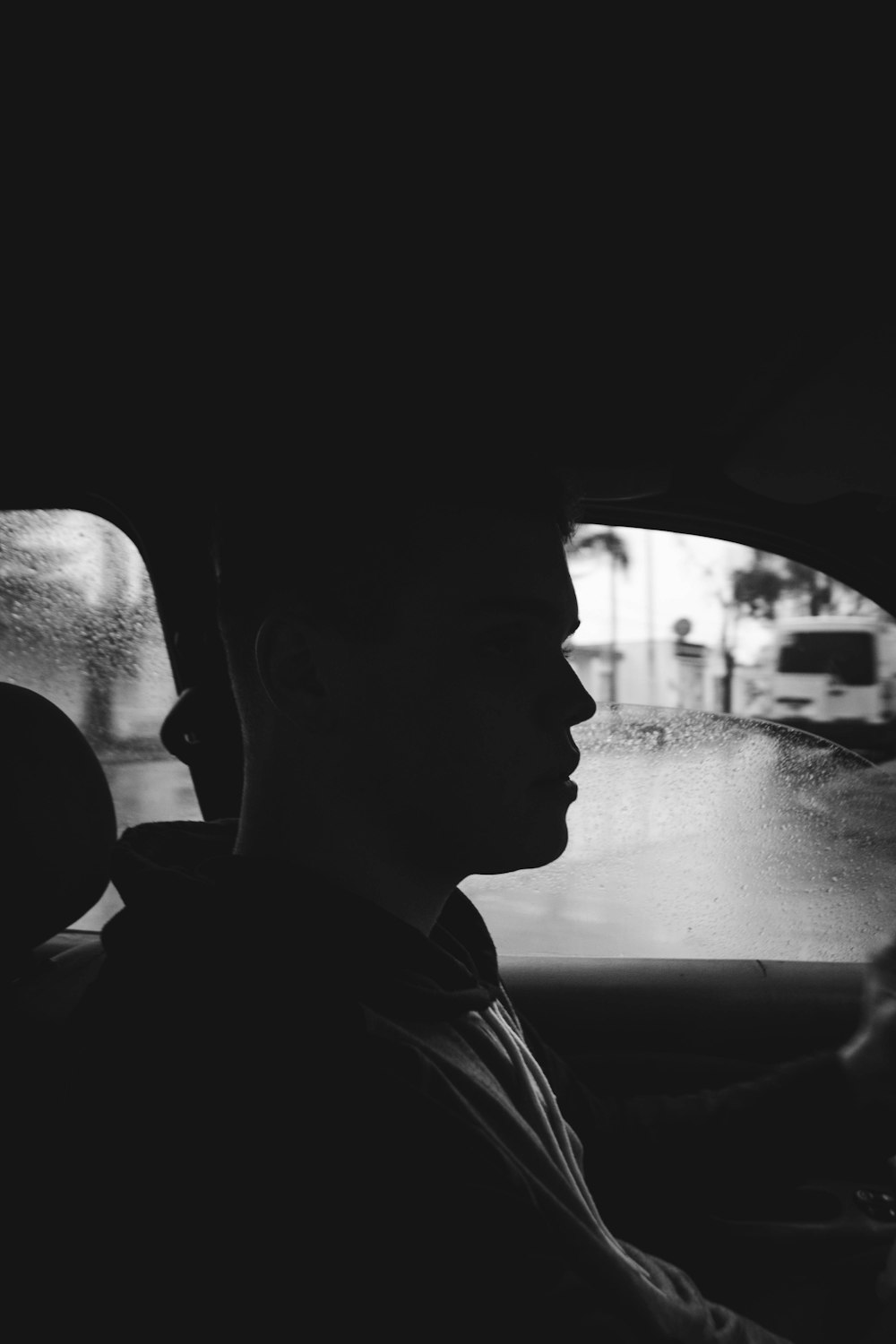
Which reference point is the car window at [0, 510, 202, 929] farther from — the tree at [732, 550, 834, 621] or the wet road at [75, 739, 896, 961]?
the tree at [732, 550, 834, 621]

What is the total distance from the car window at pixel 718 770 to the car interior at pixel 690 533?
6 centimetres

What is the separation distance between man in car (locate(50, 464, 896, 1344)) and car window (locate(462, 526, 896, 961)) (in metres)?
0.80

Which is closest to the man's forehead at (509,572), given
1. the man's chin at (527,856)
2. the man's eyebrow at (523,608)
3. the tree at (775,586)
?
the man's eyebrow at (523,608)

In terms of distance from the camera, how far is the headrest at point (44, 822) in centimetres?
167

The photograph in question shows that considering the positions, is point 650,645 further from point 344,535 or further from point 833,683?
point 344,535

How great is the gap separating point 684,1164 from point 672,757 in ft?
3.06

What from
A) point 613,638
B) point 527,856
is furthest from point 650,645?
point 527,856

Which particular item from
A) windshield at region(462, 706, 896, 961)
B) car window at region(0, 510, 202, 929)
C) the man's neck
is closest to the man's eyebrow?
the man's neck

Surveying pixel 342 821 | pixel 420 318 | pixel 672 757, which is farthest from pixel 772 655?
Answer: pixel 342 821

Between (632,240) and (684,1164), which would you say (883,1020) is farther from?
(632,240)

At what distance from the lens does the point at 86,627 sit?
225cm

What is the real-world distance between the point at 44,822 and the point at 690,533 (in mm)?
1486

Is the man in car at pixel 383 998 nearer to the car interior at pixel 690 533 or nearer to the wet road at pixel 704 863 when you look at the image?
→ the car interior at pixel 690 533

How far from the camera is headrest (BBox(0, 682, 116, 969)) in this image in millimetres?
1666
